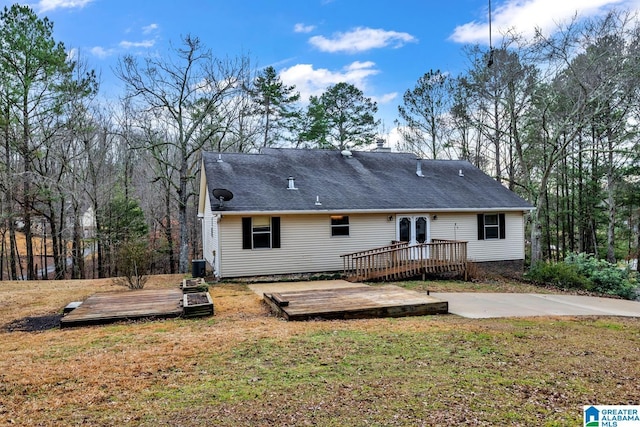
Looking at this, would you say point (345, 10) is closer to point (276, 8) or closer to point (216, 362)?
point (276, 8)

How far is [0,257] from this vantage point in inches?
738

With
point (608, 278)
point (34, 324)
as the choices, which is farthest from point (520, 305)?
point (34, 324)

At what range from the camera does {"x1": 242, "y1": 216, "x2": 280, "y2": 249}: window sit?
41.4ft

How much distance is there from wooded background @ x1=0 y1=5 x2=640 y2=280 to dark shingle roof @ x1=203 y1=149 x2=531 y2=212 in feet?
8.53

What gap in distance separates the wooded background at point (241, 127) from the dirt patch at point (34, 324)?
A: 119 inches

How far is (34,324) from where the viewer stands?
698 cm

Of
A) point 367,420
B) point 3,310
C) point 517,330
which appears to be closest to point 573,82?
point 517,330

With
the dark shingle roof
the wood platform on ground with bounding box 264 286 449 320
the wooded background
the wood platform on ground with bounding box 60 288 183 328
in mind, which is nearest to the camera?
the wood platform on ground with bounding box 60 288 183 328

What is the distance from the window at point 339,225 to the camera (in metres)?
13.7

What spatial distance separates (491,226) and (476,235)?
2.81 ft

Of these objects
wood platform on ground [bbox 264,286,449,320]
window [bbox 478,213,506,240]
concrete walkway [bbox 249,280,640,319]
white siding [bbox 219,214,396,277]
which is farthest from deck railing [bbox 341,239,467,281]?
wood platform on ground [bbox 264,286,449,320]

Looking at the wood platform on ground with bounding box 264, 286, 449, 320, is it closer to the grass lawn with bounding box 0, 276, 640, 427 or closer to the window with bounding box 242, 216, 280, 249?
the grass lawn with bounding box 0, 276, 640, 427

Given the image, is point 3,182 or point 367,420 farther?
point 3,182

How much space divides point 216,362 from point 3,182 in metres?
16.8
